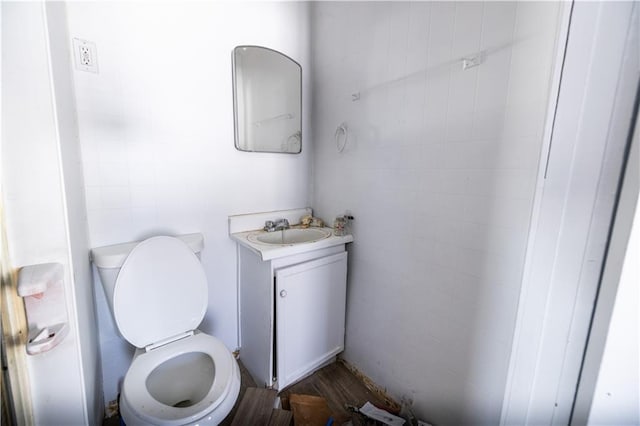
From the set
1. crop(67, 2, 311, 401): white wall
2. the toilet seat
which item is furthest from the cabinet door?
crop(67, 2, 311, 401): white wall

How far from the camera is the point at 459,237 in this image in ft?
3.34

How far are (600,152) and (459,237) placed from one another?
75 centimetres

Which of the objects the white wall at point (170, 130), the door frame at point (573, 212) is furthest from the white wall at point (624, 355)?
the white wall at point (170, 130)

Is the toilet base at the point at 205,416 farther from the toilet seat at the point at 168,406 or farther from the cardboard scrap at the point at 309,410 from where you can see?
the cardboard scrap at the point at 309,410

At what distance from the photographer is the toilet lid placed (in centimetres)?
105

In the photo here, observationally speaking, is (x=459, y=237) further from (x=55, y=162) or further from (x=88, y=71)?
(x=88, y=71)

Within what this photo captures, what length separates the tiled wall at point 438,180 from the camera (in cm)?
84

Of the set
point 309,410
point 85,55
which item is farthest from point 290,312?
point 85,55

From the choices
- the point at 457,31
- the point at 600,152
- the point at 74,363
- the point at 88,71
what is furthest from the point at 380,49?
the point at 74,363

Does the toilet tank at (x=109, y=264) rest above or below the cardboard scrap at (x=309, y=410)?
above

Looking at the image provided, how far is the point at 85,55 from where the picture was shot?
1049 millimetres

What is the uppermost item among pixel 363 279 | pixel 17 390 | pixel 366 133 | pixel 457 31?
pixel 457 31

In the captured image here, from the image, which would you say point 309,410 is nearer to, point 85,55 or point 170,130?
point 170,130

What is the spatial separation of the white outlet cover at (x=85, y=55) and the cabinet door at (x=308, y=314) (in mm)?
1236
